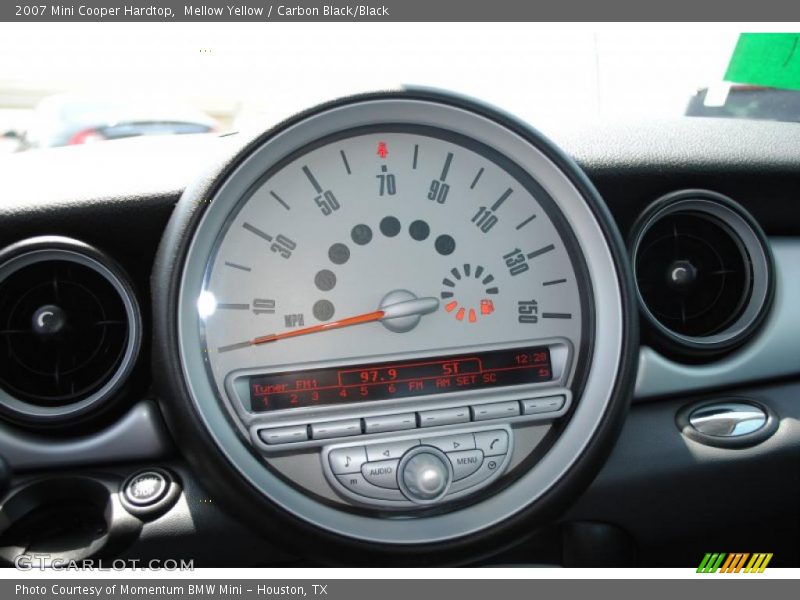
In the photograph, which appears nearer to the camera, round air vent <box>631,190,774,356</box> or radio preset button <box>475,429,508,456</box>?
radio preset button <box>475,429,508,456</box>

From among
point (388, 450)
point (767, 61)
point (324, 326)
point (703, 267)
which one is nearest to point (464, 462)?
point (388, 450)

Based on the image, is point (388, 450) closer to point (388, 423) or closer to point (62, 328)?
point (388, 423)

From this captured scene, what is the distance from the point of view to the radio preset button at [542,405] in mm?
1621

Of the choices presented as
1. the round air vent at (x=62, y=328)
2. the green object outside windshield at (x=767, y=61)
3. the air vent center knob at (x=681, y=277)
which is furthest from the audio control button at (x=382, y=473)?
the green object outside windshield at (x=767, y=61)

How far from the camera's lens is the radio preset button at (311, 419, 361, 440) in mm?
1532

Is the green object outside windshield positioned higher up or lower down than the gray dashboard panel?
higher up

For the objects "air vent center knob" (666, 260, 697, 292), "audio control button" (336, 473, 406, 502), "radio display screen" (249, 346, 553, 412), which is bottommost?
"audio control button" (336, 473, 406, 502)

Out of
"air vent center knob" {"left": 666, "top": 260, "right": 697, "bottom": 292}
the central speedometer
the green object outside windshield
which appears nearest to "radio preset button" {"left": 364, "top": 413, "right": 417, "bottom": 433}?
the central speedometer

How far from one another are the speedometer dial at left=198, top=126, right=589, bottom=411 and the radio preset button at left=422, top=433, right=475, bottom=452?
0.36ft

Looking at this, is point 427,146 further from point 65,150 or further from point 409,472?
point 65,150

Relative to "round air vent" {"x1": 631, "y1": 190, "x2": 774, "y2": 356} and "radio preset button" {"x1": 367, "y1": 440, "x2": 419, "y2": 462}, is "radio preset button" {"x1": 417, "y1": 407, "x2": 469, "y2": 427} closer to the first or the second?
"radio preset button" {"x1": 367, "y1": 440, "x2": 419, "y2": 462}

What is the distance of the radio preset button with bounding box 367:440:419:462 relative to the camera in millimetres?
1547

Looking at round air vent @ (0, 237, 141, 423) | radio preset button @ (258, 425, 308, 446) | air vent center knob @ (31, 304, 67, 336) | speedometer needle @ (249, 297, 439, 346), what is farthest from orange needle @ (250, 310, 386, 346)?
air vent center knob @ (31, 304, 67, 336)

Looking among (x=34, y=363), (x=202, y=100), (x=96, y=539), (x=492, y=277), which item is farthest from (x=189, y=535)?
(x=202, y=100)
